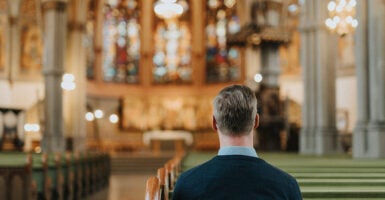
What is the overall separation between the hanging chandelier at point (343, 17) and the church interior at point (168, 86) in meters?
0.03

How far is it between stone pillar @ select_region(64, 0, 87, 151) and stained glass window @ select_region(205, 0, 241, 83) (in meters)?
9.21

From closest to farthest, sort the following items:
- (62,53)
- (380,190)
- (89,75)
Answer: (380,190)
(62,53)
(89,75)

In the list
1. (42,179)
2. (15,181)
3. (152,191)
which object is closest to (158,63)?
(42,179)

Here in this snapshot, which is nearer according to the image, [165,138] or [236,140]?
[236,140]

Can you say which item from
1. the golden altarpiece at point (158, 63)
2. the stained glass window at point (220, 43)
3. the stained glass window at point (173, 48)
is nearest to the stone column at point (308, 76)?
the golden altarpiece at point (158, 63)

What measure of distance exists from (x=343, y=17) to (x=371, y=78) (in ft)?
9.38

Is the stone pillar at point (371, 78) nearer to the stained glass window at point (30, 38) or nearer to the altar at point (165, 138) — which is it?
the altar at point (165, 138)

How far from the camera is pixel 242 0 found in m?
32.1

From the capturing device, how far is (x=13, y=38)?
29.5 m

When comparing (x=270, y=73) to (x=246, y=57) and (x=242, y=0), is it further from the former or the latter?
(x=242, y=0)

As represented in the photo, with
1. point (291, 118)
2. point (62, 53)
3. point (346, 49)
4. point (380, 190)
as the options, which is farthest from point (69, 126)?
point (380, 190)

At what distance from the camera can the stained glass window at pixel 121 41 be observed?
3350 cm

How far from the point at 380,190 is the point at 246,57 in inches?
1025

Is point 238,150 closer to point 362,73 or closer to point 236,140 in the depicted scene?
point 236,140
